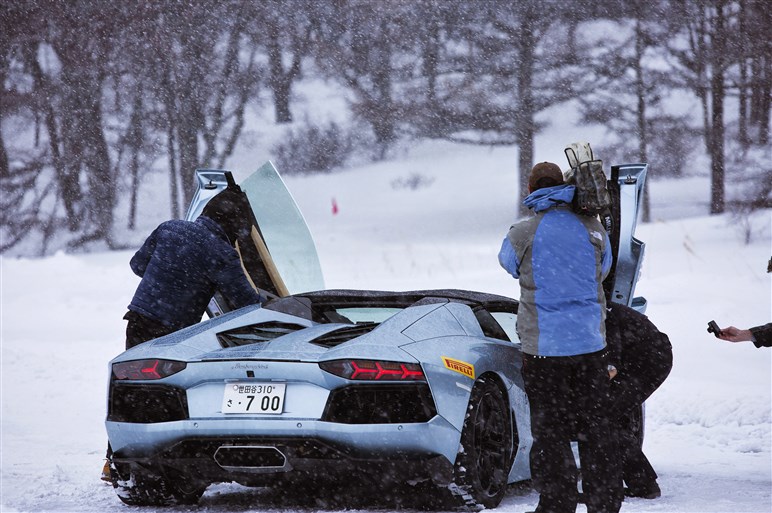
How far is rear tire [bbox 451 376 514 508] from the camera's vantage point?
5004mm

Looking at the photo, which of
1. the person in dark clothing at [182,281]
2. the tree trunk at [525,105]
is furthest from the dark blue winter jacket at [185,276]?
the tree trunk at [525,105]

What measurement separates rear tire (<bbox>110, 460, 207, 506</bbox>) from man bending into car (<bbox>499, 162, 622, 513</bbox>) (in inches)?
69.9

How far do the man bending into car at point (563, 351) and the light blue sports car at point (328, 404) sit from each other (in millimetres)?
384

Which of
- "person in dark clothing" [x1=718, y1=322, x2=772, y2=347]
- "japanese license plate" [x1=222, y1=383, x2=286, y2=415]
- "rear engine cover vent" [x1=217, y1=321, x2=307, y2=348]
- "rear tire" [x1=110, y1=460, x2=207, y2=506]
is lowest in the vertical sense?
"rear tire" [x1=110, y1=460, x2=207, y2=506]

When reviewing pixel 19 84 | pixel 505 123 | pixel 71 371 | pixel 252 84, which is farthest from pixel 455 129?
pixel 71 371

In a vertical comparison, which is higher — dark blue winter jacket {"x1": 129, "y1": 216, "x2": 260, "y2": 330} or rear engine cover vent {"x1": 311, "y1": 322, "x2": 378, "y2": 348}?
dark blue winter jacket {"x1": 129, "y1": 216, "x2": 260, "y2": 330}

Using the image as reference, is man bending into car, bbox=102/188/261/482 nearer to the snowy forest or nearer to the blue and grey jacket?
the blue and grey jacket

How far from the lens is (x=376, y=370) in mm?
4875

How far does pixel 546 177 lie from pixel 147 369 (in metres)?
2.00

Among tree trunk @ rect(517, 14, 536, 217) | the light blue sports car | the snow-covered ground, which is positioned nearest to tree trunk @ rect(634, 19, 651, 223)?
the snow-covered ground

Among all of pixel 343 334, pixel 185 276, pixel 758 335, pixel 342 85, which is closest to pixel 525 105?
pixel 342 85

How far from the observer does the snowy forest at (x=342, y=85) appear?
32.0 meters

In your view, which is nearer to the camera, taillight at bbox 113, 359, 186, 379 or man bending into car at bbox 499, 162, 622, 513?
man bending into car at bbox 499, 162, 622, 513

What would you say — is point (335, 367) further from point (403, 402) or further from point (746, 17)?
point (746, 17)
